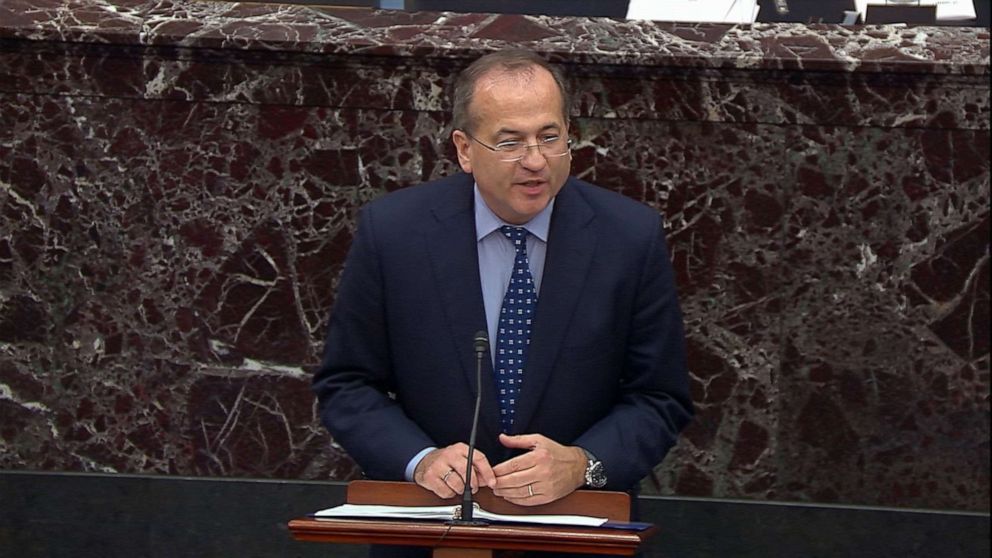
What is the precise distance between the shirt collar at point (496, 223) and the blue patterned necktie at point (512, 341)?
0.12 metres

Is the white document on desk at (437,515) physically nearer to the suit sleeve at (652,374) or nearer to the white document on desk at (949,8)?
the suit sleeve at (652,374)

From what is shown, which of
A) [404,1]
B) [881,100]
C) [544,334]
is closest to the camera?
[544,334]

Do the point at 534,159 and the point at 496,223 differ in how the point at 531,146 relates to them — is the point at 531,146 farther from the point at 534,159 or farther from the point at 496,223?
the point at 496,223

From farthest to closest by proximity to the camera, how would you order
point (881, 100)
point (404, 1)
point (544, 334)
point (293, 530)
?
1. point (404, 1)
2. point (881, 100)
3. point (544, 334)
4. point (293, 530)

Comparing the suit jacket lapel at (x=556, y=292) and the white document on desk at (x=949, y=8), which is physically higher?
the white document on desk at (x=949, y=8)

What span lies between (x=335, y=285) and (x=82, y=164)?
82 cm

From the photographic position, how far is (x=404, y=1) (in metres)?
5.80

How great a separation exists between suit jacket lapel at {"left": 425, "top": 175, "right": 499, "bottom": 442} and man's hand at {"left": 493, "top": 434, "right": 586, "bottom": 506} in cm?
24

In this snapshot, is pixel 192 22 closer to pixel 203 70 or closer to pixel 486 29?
pixel 203 70

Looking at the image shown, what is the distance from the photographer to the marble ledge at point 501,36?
191 inches

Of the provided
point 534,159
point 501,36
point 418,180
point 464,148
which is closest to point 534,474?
point 534,159

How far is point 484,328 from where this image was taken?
365 cm

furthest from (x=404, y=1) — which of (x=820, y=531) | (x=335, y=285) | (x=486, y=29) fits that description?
(x=820, y=531)

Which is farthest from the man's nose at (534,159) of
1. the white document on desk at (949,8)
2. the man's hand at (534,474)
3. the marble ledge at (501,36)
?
the white document on desk at (949,8)
